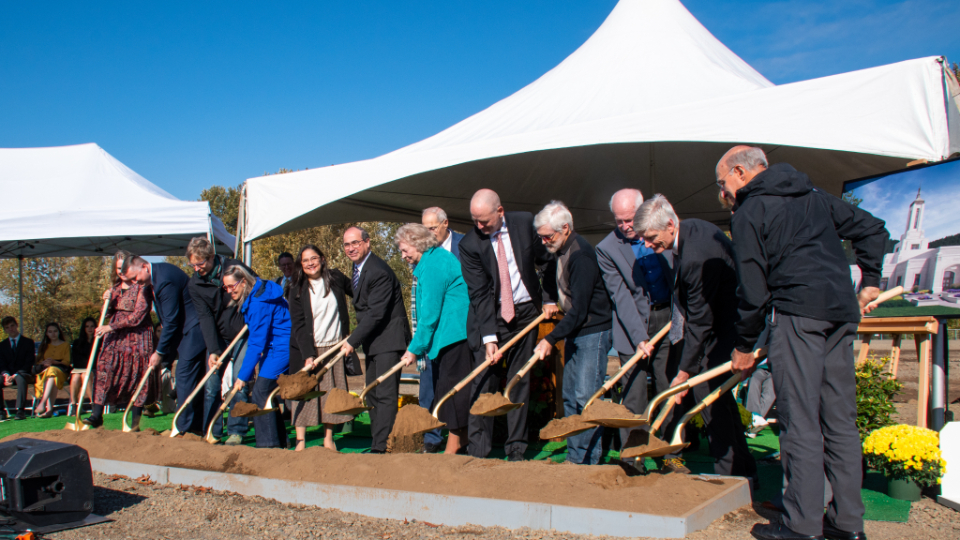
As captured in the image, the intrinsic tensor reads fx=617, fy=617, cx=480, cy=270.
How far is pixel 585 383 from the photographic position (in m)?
3.50

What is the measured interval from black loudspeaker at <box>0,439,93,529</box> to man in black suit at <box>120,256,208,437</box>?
1763 mm

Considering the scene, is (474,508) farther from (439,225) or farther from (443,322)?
(439,225)

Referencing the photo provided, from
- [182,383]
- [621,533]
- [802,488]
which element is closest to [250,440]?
[182,383]

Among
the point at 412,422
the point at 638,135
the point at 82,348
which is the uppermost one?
the point at 638,135

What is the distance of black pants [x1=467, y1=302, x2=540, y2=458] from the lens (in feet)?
12.5

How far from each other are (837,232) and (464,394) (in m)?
2.29

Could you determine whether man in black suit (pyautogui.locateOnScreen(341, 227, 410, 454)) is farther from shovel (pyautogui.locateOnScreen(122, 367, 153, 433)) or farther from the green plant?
the green plant

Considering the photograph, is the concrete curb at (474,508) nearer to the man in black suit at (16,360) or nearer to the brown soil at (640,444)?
the brown soil at (640,444)

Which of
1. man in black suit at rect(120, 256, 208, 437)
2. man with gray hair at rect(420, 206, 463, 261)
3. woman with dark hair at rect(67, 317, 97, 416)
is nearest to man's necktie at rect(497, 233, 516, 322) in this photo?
man with gray hair at rect(420, 206, 463, 261)

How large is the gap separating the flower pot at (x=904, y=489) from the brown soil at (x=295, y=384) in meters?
3.29

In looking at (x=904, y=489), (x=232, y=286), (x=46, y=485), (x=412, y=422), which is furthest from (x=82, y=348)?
(x=904, y=489)

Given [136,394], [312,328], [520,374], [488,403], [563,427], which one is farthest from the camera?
[136,394]

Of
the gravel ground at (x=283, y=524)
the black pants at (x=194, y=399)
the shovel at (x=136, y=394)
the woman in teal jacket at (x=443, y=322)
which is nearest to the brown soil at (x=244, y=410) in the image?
the gravel ground at (x=283, y=524)

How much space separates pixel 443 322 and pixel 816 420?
2242 mm
